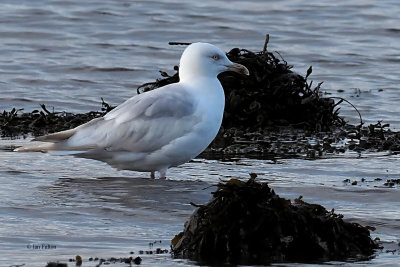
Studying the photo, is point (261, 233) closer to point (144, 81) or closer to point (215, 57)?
point (215, 57)

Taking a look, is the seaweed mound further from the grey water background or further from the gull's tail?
the gull's tail

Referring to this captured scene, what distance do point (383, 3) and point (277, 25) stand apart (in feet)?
8.95

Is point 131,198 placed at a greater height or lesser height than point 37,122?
lesser

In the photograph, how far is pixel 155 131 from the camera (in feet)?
27.3

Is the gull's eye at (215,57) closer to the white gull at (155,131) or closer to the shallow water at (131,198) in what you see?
the white gull at (155,131)

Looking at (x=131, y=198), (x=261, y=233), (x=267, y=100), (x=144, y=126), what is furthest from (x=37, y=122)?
(x=261, y=233)

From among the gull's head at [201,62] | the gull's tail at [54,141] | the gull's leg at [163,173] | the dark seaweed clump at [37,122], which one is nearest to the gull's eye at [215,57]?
the gull's head at [201,62]

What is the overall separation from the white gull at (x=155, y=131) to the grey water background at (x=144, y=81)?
0.21 m

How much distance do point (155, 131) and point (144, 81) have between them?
19.6 feet

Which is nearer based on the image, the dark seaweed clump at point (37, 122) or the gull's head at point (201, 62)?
the gull's head at point (201, 62)

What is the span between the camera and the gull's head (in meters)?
8.66

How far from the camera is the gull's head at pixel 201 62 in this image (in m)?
8.66

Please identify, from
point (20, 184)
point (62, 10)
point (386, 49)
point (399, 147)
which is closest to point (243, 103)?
point (399, 147)

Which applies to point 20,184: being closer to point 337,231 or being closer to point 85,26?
point 337,231
